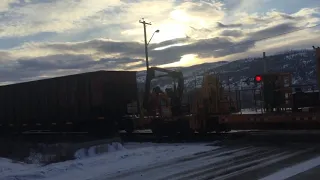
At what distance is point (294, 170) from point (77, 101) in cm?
1612

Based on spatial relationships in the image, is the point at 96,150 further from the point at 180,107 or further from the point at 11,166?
the point at 180,107

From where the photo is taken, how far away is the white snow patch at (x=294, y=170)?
30.0 feet

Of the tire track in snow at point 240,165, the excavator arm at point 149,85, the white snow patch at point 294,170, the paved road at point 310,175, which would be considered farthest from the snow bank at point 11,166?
the excavator arm at point 149,85

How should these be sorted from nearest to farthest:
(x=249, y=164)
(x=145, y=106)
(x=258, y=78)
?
Result: 1. (x=249, y=164)
2. (x=258, y=78)
3. (x=145, y=106)

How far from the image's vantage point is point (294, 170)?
9852 mm

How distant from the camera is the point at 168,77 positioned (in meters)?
21.9

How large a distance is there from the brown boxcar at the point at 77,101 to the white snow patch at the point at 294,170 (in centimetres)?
1385

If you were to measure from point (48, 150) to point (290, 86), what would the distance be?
941cm

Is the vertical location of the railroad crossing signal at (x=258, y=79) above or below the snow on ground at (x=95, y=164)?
above

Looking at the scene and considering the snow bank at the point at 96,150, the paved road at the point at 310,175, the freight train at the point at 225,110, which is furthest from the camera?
the freight train at the point at 225,110

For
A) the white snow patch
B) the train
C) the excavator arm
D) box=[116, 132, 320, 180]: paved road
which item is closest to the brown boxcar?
the train

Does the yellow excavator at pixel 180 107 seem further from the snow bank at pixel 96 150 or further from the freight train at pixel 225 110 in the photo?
the snow bank at pixel 96 150

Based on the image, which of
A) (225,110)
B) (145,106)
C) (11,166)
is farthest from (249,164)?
(145,106)

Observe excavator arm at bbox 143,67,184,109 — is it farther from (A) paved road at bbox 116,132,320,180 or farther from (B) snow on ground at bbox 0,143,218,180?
(B) snow on ground at bbox 0,143,218,180
